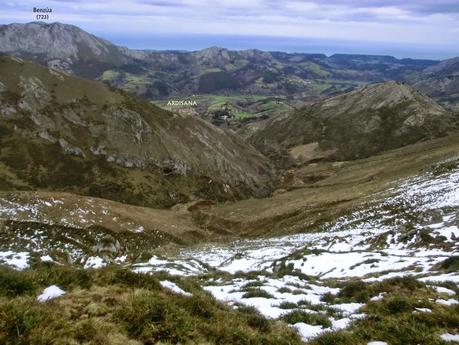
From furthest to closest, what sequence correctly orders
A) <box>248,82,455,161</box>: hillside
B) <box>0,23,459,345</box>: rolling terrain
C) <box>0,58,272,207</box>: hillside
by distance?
1. <box>248,82,455,161</box>: hillside
2. <box>0,58,272,207</box>: hillside
3. <box>0,23,459,345</box>: rolling terrain

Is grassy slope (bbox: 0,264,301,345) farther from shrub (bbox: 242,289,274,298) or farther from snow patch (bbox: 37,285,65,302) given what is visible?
shrub (bbox: 242,289,274,298)

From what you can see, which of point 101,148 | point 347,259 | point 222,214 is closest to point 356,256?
point 347,259

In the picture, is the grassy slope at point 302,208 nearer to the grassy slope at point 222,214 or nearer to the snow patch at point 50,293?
the grassy slope at point 222,214

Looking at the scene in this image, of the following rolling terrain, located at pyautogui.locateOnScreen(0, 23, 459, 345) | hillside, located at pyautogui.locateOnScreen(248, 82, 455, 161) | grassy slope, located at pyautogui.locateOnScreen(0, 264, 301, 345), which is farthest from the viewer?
hillside, located at pyautogui.locateOnScreen(248, 82, 455, 161)

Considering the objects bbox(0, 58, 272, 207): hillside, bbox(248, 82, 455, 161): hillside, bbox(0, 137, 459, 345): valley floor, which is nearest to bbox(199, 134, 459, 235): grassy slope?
bbox(0, 137, 459, 345): valley floor

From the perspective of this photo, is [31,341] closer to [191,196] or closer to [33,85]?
[191,196]

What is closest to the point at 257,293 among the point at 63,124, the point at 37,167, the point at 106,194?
the point at 106,194
